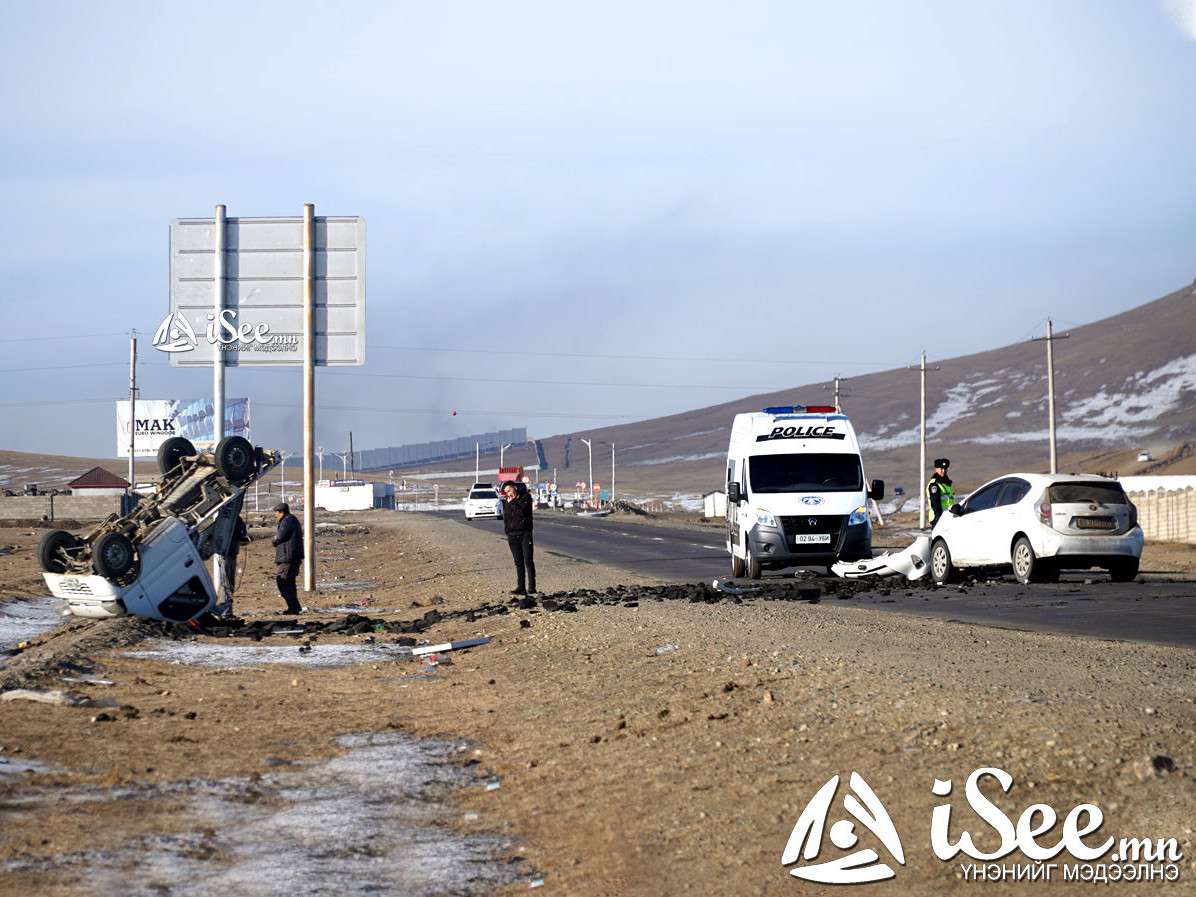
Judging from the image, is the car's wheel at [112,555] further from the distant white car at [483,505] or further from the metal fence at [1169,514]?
the distant white car at [483,505]

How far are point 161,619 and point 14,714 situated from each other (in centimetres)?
686

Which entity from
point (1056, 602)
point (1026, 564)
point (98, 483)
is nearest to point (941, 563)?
point (1026, 564)

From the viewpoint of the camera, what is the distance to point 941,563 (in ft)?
66.8

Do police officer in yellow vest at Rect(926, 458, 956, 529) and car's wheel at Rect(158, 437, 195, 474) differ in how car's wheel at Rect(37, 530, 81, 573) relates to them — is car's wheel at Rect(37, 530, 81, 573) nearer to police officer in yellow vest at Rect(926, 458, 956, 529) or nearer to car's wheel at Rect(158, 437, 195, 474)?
car's wheel at Rect(158, 437, 195, 474)

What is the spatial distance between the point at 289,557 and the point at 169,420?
263ft

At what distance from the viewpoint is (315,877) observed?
Answer: 5.64 meters

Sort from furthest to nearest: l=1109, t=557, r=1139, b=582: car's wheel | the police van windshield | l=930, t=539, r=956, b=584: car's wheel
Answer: the police van windshield
l=930, t=539, r=956, b=584: car's wheel
l=1109, t=557, r=1139, b=582: car's wheel

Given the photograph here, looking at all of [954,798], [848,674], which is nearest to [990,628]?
[848,674]

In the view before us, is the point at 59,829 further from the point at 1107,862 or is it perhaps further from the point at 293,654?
the point at 293,654

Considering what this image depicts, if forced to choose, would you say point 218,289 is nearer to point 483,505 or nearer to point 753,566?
point 753,566

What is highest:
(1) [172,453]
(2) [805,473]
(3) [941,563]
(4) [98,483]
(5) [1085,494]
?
(4) [98,483]

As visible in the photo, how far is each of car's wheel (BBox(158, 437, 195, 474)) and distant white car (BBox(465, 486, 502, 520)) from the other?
51.6 meters

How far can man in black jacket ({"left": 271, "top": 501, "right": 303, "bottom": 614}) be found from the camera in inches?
763

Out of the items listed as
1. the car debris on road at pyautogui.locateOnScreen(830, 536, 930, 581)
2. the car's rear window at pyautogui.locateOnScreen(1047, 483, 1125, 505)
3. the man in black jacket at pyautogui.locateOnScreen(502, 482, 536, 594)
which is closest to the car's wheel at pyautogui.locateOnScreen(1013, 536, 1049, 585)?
the car's rear window at pyautogui.locateOnScreen(1047, 483, 1125, 505)
